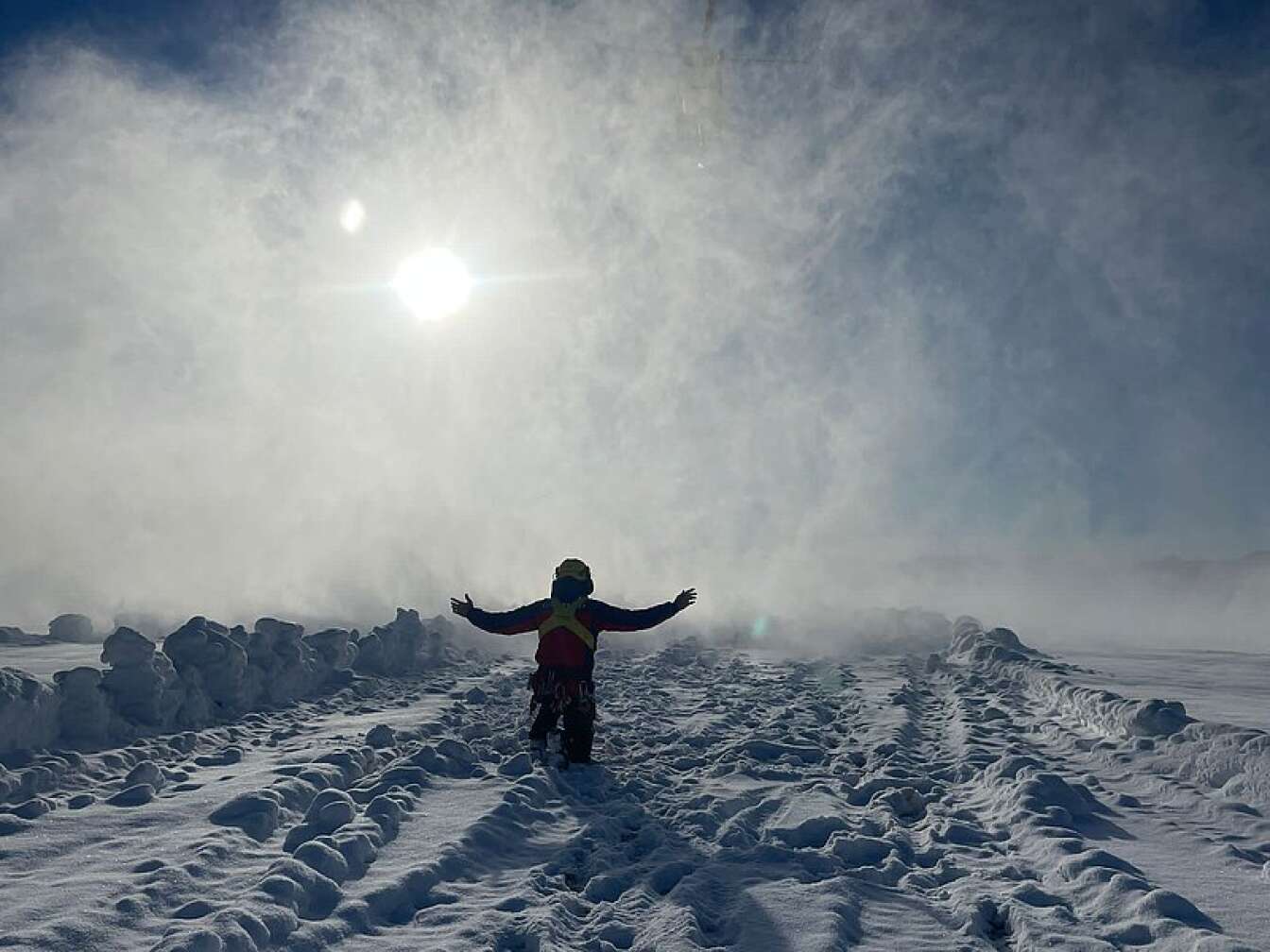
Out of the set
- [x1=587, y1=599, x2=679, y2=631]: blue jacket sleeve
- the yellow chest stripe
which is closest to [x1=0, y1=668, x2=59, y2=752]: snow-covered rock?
the yellow chest stripe

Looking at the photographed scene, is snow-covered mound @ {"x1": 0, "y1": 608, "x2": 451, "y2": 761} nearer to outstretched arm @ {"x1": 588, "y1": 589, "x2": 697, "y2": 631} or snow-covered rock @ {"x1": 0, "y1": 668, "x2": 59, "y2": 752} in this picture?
snow-covered rock @ {"x1": 0, "y1": 668, "x2": 59, "y2": 752}

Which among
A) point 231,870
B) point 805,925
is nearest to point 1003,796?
point 805,925

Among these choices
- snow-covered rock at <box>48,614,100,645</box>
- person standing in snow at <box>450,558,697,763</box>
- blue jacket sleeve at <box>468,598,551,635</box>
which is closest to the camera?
person standing in snow at <box>450,558,697,763</box>

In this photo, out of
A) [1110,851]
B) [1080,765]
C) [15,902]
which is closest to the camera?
[15,902]

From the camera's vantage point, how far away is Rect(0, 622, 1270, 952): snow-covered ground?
12.6ft

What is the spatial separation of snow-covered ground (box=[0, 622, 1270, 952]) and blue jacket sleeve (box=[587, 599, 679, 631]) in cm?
141

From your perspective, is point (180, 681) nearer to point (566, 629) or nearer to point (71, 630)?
point (566, 629)

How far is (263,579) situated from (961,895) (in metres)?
30.5

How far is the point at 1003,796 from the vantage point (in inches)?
240

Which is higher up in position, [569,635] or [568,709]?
[569,635]

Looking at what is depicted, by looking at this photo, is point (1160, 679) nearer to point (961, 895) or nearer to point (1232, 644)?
point (961, 895)

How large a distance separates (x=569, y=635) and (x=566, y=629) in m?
0.07

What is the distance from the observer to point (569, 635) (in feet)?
27.9

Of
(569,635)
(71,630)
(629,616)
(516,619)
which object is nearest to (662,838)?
(569,635)
